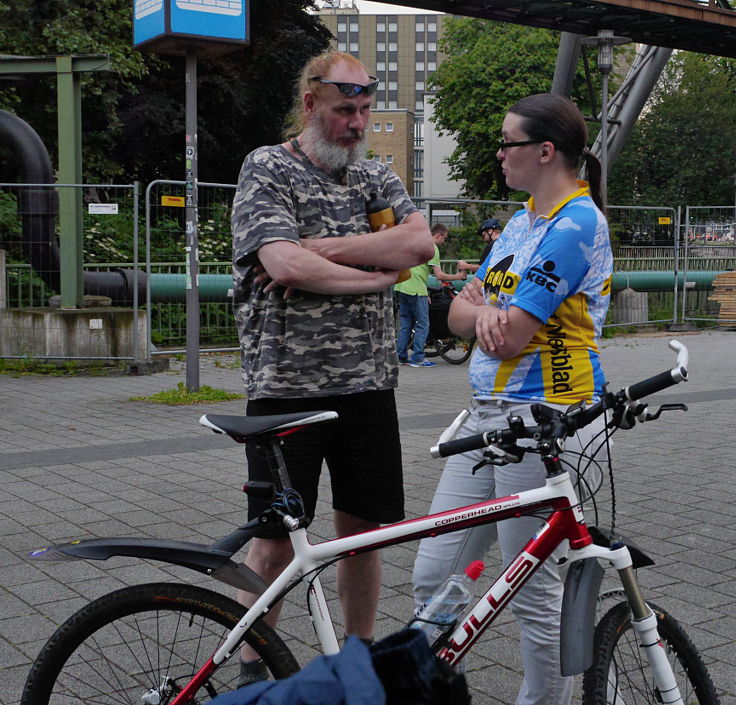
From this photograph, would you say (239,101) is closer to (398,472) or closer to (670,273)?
(670,273)

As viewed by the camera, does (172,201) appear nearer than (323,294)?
No

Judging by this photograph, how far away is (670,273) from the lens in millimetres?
19281

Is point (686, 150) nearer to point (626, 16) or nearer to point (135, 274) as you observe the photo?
point (626, 16)

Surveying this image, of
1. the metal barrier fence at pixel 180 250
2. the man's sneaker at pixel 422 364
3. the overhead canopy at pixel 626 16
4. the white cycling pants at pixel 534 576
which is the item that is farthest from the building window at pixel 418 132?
the white cycling pants at pixel 534 576

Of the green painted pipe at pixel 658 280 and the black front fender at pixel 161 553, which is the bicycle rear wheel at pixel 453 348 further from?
the black front fender at pixel 161 553

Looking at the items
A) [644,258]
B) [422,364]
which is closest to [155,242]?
[422,364]

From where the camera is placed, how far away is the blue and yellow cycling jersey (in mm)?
2807

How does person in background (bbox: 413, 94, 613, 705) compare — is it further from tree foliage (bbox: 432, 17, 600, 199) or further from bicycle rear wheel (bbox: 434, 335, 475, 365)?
tree foliage (bbox: 432, 17, 600, 199)

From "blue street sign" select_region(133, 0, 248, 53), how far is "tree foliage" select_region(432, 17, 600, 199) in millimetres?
37946

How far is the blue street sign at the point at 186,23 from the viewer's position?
9539 mm

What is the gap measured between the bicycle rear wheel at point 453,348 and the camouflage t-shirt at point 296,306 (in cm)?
1061

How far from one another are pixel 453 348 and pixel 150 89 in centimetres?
1602

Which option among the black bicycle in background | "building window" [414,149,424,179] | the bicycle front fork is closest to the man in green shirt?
the black bicycle in background

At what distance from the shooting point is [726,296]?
63.9 feet
